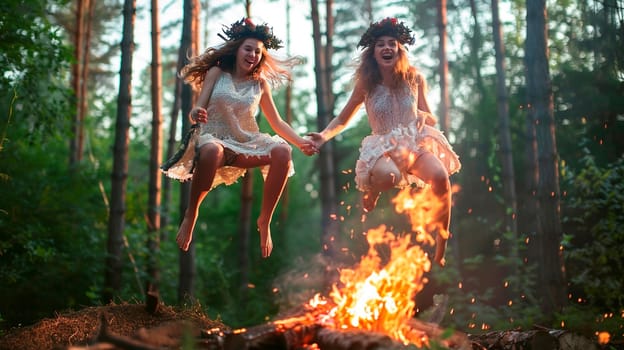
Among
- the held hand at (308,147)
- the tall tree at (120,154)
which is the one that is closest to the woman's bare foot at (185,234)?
the held hand at (308,147)

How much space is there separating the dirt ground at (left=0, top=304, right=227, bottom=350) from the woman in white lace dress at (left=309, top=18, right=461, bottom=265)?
6.48 feet

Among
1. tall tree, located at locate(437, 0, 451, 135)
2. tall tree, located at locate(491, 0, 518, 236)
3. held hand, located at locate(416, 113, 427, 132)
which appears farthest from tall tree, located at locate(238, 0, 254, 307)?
held hand, located at locate(416, 113, 427, 132)

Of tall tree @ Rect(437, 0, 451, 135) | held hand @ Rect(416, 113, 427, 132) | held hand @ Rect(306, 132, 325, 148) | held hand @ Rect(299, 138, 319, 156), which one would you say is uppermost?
tall tree @ Rect(437, 0, 451, 135)

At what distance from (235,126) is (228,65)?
0.73 meters

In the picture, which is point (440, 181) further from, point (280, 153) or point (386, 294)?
point (280, 153)

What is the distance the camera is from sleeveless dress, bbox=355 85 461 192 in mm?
5449

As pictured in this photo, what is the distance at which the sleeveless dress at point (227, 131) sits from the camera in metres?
5.29

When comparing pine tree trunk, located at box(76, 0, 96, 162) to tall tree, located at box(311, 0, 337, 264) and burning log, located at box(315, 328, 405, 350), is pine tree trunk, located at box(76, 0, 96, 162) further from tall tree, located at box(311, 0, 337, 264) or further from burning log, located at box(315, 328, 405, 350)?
burning log, located at box(315, 328, 405, 350)

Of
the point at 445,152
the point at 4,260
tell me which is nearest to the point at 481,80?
the point at 445,152

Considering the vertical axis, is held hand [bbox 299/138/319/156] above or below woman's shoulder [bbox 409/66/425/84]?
below

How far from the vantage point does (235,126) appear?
548 cm

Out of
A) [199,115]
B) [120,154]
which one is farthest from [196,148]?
[120,154]

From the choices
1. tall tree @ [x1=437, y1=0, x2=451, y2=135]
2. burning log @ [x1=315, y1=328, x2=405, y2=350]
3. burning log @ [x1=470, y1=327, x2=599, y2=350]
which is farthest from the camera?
tall tree @ [x1=437, y1=0, x2=451, y2=135]

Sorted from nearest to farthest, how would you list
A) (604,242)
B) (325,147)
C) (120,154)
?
(120,154)
(604,242)
(325,147)
